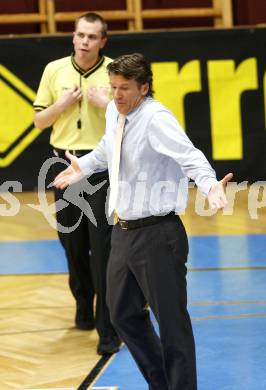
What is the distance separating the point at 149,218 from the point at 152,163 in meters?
0.29

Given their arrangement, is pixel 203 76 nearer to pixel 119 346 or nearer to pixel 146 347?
pixel 119 346

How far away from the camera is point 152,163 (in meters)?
4.76

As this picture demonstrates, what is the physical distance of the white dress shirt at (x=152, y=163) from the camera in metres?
4.67

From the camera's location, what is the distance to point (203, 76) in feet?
38.0

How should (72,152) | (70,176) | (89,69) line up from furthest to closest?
(89,69)
(72,152)
(70,176)

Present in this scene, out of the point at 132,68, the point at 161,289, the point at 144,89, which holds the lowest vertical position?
the point at 161,289

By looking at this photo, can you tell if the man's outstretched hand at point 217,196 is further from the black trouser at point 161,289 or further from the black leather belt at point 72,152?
the black leather belt at point 72,152

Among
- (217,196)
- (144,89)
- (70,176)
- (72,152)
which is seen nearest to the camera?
(217,196)

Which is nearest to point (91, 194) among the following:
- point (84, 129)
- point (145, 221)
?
point (84, 129)

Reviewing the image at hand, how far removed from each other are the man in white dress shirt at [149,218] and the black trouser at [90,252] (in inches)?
52.0

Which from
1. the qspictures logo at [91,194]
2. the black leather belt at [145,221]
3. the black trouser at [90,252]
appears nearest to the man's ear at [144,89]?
the qspictures logo at [91,194]

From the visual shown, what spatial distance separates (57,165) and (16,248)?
9.77 ft

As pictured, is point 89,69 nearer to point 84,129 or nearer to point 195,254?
point 84,129

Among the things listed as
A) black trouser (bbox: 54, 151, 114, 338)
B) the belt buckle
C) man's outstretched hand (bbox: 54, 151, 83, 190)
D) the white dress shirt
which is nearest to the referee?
black trouser (bbox: 54, 151, 114, 338)
